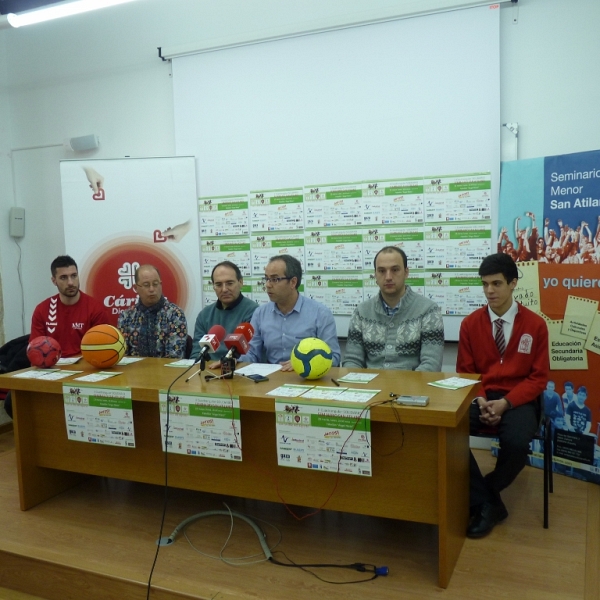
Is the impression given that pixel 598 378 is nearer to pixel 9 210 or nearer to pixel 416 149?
pixel 416 149

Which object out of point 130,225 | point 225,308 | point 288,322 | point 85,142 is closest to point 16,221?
point 85,142

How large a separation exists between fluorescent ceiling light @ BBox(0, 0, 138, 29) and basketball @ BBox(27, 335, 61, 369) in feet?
5.90

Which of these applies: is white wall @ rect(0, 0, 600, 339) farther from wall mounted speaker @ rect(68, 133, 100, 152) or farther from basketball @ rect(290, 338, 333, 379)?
basketball @ rect(290, 338, 333, 379)

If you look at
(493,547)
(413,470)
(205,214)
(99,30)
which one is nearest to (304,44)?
(205,214)

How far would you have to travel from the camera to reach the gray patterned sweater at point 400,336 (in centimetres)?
278

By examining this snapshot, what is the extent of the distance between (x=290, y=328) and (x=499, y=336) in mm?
1058

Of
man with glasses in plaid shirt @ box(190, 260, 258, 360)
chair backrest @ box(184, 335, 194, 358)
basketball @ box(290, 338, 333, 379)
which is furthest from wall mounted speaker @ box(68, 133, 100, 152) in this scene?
basketball @ box(290, 338, 333, 379)

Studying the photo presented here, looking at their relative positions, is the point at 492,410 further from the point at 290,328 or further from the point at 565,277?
the point at 290,328

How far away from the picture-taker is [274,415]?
217 cm

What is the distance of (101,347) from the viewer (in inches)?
102

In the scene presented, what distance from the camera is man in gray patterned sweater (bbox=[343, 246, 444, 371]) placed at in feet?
9.12

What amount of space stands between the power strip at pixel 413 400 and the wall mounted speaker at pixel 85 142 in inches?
A: 134

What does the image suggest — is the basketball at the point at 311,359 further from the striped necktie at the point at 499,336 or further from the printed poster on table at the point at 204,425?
the striped necktie at the point at 499,336

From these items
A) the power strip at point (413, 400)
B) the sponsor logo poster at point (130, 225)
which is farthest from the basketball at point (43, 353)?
the power strip at point (413, 400)
